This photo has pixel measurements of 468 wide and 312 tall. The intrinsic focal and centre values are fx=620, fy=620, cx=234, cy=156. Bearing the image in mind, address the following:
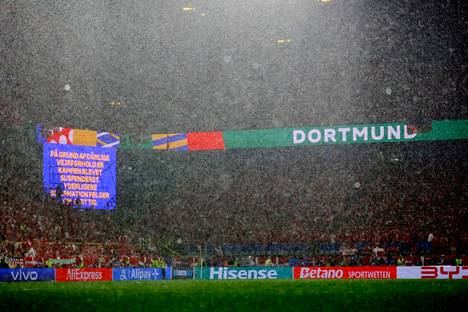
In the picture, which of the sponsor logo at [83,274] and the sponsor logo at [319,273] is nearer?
the sponsor logo at [83,274]

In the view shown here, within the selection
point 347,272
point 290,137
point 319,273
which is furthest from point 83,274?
point 290,137

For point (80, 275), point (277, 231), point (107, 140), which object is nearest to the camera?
point (80, 275)

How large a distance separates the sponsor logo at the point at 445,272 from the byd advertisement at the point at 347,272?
1.15 meters

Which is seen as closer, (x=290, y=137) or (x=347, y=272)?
(x=347, y=272)

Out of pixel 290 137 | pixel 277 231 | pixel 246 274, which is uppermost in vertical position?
pixel 290 137

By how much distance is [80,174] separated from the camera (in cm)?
2944

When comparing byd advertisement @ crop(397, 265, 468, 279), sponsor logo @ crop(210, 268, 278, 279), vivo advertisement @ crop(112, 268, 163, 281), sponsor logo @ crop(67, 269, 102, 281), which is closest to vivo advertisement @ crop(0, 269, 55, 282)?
sponsor logo @ crop(67, 269, 102, 281)

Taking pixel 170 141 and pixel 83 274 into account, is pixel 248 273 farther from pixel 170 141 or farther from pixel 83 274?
pixel 170 141

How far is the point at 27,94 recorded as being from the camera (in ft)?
113

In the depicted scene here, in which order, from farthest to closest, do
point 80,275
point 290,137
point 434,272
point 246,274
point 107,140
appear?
1. point 290,137
2. point 107,140
3. point 246,274
4. point 434,272
5. point 80,275

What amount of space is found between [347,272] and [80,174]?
43.9ft

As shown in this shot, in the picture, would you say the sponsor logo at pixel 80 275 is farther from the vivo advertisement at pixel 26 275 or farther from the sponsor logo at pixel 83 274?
the vivo advertisement at pixel 26 275

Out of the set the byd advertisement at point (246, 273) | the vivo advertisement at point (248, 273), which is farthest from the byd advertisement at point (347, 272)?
the byd advertisement at point (246, 273)

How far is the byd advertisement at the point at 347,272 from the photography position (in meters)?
23.8
